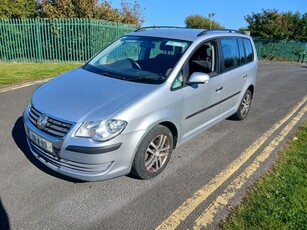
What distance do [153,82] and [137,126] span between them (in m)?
0.72

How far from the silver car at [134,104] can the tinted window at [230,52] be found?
0.02m

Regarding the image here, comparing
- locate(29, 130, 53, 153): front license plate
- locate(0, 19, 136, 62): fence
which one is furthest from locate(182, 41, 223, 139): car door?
locate(0, 19, 136, 62): fence

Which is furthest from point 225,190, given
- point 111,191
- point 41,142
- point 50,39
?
point 50,39

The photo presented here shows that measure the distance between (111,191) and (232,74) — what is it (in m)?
2.85

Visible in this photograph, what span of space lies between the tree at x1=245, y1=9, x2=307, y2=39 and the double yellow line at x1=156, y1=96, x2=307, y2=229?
2991 centimetres

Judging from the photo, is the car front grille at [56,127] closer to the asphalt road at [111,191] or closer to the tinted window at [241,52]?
the asphalt road at [111,191]

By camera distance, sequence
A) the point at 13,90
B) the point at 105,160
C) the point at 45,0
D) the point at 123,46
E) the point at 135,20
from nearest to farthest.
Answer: the point at 105,160
the point at 123,46
the point at 13,90
the point at 45,0
the point at 135,20

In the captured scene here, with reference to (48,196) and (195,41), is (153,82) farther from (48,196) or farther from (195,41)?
(48,196)

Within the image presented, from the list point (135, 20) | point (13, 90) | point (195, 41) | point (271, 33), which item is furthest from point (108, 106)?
point (271, 33)

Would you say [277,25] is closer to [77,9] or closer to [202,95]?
[77,9]

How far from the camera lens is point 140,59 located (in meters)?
4.28

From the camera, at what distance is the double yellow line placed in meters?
2.85

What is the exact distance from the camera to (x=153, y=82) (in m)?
3.54

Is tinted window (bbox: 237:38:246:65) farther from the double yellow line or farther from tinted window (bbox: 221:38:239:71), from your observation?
the double yellow line
